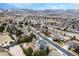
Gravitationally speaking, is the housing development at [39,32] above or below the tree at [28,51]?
above

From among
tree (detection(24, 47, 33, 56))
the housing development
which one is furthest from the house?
tree (detection(24, 47, 33, 56))

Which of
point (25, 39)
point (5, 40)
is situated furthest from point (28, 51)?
point (5, 40)

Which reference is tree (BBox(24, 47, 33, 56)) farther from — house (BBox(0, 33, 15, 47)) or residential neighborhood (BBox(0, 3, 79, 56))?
house (BBox(0, 33, 15, 47))

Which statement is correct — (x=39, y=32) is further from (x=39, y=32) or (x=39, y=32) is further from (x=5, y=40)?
(x=5, y=40)

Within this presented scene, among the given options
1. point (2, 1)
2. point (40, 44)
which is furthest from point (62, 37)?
point (2, 1)

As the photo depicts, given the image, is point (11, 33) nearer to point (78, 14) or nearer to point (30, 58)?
point (30, 58)

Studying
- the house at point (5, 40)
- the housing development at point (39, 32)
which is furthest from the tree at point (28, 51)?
the house at point (5, 40)

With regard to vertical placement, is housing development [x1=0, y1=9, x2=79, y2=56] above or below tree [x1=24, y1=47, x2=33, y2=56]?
above

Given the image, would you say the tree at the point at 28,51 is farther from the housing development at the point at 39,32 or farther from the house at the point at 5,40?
the house at the point at 5,40
